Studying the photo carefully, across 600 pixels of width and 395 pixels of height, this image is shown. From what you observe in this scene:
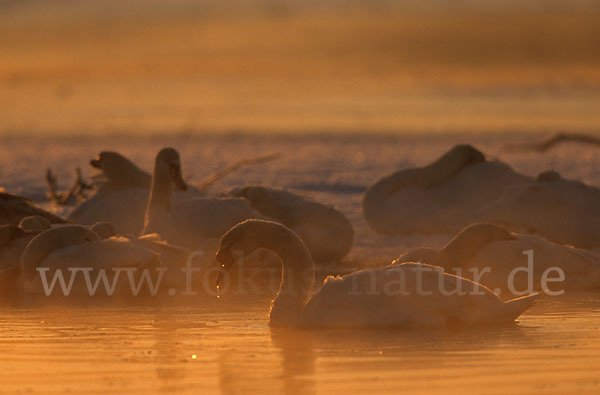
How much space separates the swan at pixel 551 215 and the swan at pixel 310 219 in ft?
4.58

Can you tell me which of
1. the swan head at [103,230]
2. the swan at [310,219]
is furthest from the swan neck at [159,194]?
the swan at [310,219]

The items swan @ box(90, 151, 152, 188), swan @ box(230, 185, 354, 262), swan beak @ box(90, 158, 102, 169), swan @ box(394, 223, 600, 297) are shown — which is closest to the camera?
swan @ box(394, 223, 600, 297)

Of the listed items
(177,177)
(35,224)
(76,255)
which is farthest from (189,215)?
(76,255)

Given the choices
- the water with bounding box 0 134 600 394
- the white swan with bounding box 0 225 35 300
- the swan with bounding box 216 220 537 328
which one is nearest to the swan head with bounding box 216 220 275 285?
the swan with bounding box 216 220 537 328

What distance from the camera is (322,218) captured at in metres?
12.3

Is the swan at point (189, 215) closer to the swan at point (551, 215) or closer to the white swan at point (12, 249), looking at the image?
the white swan at point (12, 249)

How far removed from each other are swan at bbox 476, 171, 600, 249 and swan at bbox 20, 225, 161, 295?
3.61 meters

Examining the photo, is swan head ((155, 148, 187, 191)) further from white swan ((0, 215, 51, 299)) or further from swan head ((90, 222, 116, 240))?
white swan ((0, 215, 51, 299))

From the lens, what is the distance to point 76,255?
10.3 meters

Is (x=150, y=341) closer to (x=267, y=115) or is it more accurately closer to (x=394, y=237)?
(x=394, y=237)

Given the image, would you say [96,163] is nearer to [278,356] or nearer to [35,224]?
[35,224]

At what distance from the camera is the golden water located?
22.3 ft

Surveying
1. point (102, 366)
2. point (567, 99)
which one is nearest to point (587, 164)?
point (102, 366)

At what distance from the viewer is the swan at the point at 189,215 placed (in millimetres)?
11586
